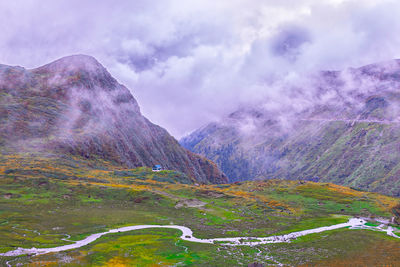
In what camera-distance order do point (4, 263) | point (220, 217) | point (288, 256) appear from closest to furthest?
1. point (4, 263)
2. point (288, 256)
3. point (220, 217)

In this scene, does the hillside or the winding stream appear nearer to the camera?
the winding stream

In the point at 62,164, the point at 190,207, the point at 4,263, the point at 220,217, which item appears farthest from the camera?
the point at 62,164

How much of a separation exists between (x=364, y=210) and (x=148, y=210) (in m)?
106

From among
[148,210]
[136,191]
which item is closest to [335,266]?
[148,210]

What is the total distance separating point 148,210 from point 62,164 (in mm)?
84452

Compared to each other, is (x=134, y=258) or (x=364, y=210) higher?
(x=134, y=258)

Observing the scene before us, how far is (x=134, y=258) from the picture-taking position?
198 feet

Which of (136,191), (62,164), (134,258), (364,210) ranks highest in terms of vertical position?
(62,164)

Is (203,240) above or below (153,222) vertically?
below

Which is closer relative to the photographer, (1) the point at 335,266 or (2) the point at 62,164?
(1) the point at 335,266

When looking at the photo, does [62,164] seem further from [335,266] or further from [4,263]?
[335,266]

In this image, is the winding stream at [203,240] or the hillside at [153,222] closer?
the winding stream at [203,240]

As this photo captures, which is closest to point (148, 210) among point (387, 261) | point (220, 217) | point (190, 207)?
point (190, 207)

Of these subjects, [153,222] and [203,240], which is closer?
[203,240]
